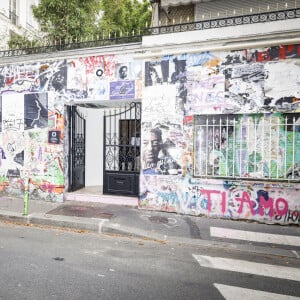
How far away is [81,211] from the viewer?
711 cm

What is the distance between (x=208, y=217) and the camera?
22.4 ft

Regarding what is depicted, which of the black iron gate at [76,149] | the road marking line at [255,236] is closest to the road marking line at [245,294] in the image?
the road marking line at [255,236]

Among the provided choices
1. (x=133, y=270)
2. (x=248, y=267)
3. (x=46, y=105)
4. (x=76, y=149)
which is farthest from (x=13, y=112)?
(x=248, y=267)

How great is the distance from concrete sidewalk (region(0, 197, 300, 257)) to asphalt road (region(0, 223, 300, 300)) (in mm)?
222

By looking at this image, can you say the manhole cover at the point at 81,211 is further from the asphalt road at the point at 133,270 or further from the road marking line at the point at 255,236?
the road marking line at the point at 255,236

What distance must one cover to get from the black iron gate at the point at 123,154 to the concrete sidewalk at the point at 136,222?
766 mm

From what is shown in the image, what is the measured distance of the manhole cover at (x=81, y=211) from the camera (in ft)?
22.0

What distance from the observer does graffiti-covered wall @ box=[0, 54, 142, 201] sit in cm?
752

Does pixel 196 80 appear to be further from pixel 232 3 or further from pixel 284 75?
pixel 232 3

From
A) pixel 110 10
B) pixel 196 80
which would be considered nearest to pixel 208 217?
pixel 196 80

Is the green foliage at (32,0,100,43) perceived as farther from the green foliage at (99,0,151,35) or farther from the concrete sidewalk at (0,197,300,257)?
the concrete sidewalk at (0,197,300,257)

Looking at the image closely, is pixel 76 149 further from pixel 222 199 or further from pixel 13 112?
pixel 222 199

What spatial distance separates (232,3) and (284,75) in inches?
173

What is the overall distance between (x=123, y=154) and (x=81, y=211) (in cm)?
213
